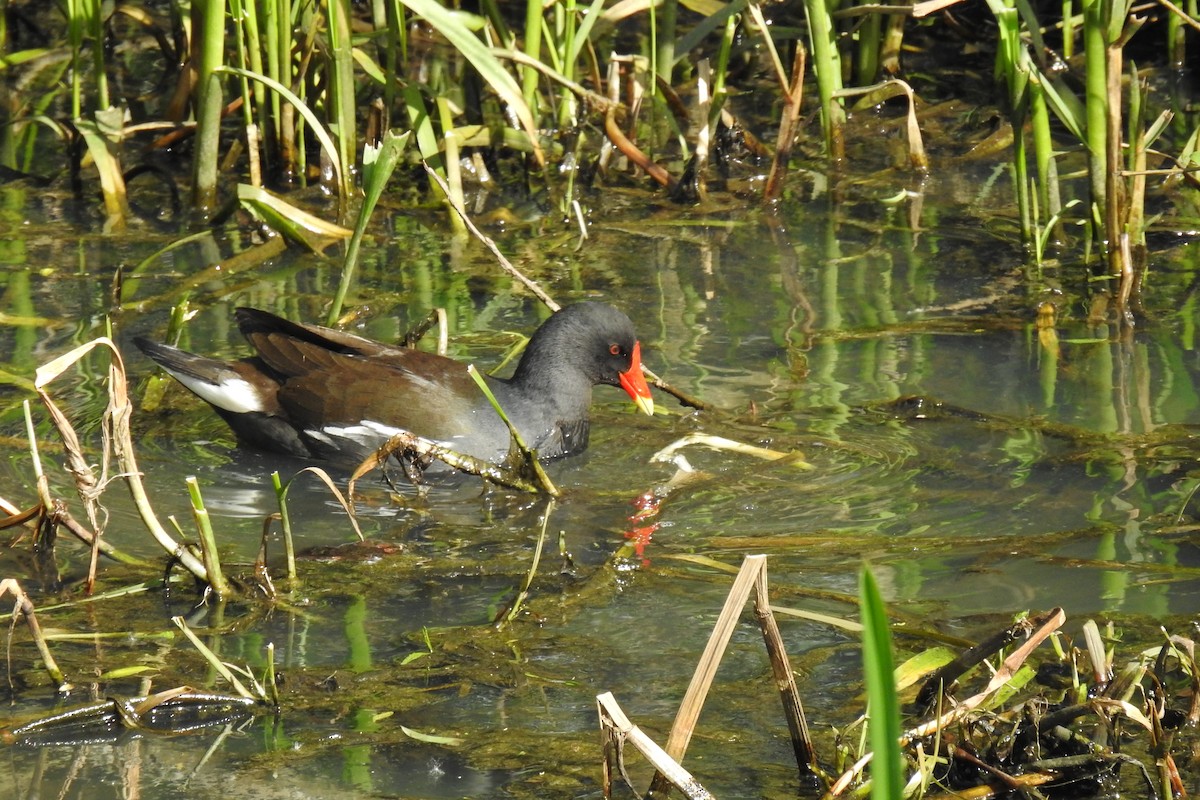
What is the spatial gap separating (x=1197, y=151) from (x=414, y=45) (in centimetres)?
349

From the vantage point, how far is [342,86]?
17.1ft

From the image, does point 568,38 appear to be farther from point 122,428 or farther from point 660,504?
point 122,428

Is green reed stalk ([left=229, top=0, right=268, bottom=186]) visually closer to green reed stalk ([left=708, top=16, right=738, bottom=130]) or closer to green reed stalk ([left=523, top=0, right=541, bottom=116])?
green reed stalk ([left=523, top=0, right=541, bottom=116])

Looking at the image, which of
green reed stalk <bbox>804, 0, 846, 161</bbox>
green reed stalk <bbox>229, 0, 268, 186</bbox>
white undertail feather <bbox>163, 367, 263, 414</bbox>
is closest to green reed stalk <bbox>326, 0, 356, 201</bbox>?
green reed stalk <bbox>229, 0, 268, 186</bbox>

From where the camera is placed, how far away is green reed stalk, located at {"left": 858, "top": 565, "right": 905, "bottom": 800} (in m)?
1.20

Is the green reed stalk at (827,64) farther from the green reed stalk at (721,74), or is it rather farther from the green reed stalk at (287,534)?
the green reed stalk at (287,534)

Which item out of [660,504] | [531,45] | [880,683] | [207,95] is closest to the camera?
[880,683]

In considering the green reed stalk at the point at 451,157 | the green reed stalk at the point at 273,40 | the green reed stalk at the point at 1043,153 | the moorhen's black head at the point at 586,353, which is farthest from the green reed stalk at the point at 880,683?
the green reed stalk at the point at 273,40

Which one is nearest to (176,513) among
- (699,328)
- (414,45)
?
(699,328)

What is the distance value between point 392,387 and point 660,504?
838mm

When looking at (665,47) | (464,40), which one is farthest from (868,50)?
(464,40)

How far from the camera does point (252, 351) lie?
459 cm

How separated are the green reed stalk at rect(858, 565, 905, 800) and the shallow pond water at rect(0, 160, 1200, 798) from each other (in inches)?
41.6

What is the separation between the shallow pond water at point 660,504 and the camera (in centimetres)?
250
